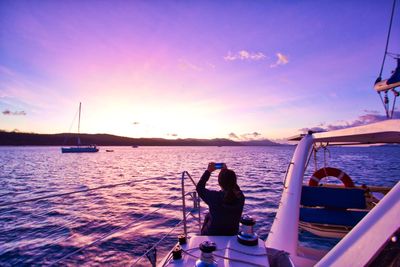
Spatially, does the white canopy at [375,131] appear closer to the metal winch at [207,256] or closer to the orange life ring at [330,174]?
the metal winch at [207,256]

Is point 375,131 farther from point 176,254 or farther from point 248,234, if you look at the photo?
point 176,254

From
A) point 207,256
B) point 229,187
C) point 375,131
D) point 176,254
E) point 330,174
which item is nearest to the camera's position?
point 207,256

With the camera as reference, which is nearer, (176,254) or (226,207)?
(176,254)

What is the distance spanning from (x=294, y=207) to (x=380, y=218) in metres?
3.50

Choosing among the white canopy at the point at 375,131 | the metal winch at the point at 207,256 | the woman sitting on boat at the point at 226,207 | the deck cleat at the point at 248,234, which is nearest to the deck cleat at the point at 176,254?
the metal winch at the point at 207,256

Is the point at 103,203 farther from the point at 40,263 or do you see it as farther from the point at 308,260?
the point at 308,260

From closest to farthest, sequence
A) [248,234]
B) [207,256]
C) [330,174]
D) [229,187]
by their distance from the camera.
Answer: [207,256]
[248,234]
[229,187]
[330,174]

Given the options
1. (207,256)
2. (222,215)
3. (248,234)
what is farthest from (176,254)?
(222,215)

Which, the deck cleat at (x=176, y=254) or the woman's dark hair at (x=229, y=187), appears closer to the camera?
the deck cleat at (x=176, y=254)

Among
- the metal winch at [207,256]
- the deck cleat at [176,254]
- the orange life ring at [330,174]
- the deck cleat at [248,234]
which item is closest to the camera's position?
the metal winch at [207,256]

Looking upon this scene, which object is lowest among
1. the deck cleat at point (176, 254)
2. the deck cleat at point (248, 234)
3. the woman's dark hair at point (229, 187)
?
the deck cleat at point (176, 254)

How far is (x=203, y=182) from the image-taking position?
320 centimetres

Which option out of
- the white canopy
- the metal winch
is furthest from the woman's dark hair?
the white canopy

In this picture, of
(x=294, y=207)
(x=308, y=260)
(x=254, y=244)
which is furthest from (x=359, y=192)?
(x=254, y=244)
